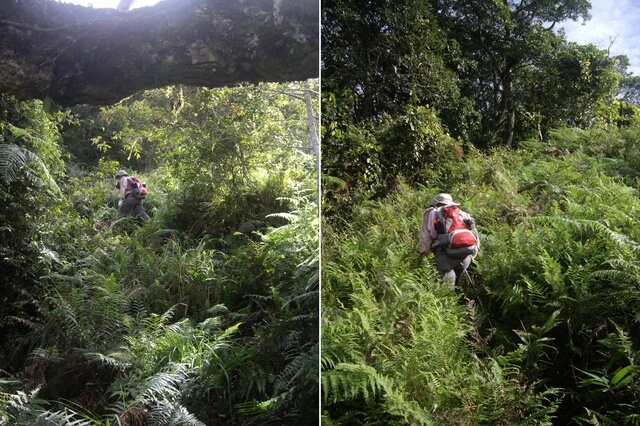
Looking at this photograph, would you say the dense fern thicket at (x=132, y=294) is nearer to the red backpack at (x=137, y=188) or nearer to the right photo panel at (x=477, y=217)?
the red backpack at (x=137, y=188)

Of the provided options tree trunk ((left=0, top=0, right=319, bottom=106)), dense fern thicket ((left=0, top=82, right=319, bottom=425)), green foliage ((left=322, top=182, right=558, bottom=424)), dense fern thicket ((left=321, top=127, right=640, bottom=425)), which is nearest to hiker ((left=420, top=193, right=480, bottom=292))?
dense fern thicket ((left=321, top=127, right=640, bottom=425))

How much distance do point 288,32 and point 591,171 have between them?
14.4 feet

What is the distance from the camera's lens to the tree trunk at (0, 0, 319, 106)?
180 cm

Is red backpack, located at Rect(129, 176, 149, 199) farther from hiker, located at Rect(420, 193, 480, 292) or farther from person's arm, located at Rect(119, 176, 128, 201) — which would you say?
hiker, located at Rect(420, 193, 480, 292)

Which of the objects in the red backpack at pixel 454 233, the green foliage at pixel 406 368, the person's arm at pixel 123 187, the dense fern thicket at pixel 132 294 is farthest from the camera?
the red backpack at pixel 454 233

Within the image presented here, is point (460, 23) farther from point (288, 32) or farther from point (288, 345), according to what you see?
point (288, 345)

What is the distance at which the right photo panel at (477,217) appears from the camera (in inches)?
71.7


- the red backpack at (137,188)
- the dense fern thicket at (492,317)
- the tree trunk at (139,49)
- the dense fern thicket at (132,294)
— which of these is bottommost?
the dense fern thicket at (492,317)

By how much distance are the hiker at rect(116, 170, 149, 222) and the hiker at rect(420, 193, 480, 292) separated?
1.83 metres

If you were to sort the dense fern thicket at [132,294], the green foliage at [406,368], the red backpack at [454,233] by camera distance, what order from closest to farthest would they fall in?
the dense fern thicket at [132,294] < the green foliage at [406,368] < the red backpack at [454,233]

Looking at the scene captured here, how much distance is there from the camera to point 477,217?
4184mm

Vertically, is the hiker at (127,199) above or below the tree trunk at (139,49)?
below

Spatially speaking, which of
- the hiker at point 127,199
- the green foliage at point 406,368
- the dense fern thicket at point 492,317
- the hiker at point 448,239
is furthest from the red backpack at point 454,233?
the hiker at point 127,199

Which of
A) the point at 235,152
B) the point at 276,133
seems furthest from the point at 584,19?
the point at 235,152
